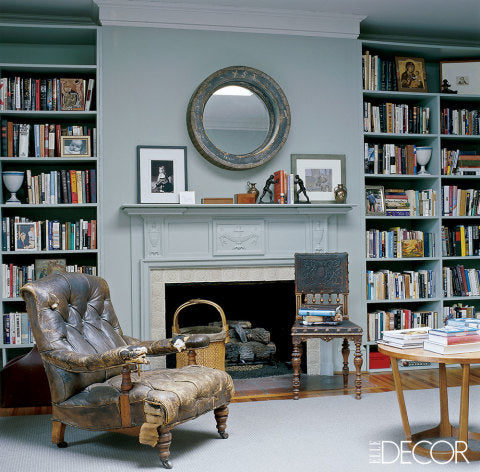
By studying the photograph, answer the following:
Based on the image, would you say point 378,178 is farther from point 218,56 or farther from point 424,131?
point 218,56

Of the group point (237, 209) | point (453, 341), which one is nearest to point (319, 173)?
point (237, 209)

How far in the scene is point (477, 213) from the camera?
204 inches

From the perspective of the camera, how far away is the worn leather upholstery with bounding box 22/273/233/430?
9.13 feet

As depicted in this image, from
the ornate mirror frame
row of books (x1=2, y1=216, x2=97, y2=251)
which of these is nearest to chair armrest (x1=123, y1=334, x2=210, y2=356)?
row of books (x1=2, y1=216, x2=97, y2=251)

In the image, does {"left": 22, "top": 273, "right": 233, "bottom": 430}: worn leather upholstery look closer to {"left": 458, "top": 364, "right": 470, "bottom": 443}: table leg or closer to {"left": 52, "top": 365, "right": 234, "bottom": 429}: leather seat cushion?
Result: {"left": 52, "top": 365, "right": 234, "bottom": 429}: leather seat cushion

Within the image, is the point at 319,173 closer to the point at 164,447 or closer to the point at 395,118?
the point at 395,118

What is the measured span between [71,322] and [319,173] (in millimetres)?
2462

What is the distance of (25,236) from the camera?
14.5 ft

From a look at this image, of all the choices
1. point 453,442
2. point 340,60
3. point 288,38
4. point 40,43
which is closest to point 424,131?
point 340,60

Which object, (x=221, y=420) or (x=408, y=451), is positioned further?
(x=221, y=420)

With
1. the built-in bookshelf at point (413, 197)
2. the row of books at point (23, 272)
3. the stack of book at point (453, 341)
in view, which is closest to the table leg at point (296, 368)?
the built-in bookshelf at point (413, 197)

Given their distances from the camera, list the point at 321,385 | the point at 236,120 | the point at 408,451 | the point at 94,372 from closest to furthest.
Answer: the point at 408,451, the point at 94,372, the point at 321,385, the point at 236,120

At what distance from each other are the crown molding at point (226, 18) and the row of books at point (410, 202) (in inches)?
53.9

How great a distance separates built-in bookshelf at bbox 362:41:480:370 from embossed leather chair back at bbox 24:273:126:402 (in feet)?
7.67
